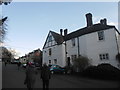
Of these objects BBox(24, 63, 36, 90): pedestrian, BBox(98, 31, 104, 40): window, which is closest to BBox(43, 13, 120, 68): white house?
BBox(98, 31, 104, 40): window

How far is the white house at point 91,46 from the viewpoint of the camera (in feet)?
60.8

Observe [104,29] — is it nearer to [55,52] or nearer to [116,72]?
[116,72]

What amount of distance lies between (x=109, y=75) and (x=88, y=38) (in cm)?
933

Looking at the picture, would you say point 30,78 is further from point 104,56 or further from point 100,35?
point 100,35

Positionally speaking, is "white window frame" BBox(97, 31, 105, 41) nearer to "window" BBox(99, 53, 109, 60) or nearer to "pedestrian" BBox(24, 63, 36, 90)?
"window" BBox(99, 53, 109, 60)

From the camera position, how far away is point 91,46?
68.4ft

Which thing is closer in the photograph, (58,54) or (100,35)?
(100,35)

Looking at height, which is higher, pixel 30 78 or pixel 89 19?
pixel 89 19

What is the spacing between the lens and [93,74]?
1496cm

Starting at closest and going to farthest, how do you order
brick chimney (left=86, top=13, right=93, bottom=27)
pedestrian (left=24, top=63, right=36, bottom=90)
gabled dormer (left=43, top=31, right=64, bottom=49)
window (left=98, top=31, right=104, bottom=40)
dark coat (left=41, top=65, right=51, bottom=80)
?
pedestrian (left=24, top=63, right=36, bottom=90) < dark coat (left=41, top=65, right=51, bottom=80) < window (left=98, top=31, right=104, bottom=40) < brick chimney (left=86, top=13, right=93, bottom=27) < gabled dormer (left=43, top=31, right=64, bottom=49)

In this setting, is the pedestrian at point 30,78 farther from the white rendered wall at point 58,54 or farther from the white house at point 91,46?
the white rendered wall at point 58,54

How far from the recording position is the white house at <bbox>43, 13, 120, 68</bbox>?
18.5 meters

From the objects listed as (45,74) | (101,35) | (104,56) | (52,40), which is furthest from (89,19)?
(45,74)

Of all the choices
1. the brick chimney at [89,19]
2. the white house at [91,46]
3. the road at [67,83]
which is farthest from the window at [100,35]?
the road at [67,83]
